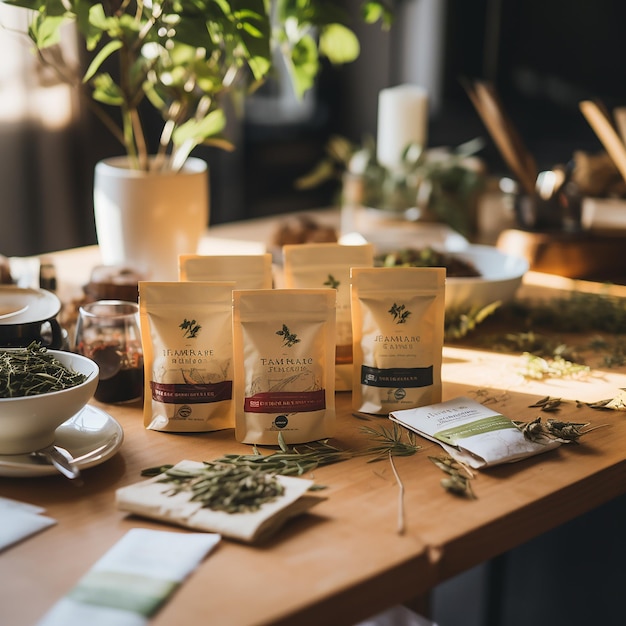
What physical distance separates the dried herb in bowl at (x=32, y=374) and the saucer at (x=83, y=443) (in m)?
0.07

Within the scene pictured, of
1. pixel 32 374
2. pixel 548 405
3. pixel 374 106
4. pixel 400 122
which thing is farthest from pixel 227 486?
pixel 374 106

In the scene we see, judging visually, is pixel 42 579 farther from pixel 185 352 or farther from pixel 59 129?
pixel 59 129

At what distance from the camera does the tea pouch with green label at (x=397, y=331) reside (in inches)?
42.9

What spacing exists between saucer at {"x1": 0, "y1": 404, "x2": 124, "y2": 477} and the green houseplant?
54 centimetres

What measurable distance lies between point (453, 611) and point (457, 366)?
3.02 feet

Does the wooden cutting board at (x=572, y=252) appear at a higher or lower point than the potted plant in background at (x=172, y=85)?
lower

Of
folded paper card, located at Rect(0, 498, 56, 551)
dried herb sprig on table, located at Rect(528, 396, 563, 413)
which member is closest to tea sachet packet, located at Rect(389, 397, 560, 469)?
dried herb sprig on table, located at Rect(528, 396, 563, 413)

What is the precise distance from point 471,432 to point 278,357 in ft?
0.77

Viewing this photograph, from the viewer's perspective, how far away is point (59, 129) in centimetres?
315

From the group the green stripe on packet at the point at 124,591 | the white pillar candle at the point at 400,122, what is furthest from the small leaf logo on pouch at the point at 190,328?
the white pillar candle at the point at 400,122

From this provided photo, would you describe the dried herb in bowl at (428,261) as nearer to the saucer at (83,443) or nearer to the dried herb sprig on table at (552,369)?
the dried herb sprig on table at (552,369)

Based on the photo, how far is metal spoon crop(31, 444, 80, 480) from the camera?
2.88 feet

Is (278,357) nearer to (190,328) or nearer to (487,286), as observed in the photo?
(190,328)

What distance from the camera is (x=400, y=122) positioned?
225cm
